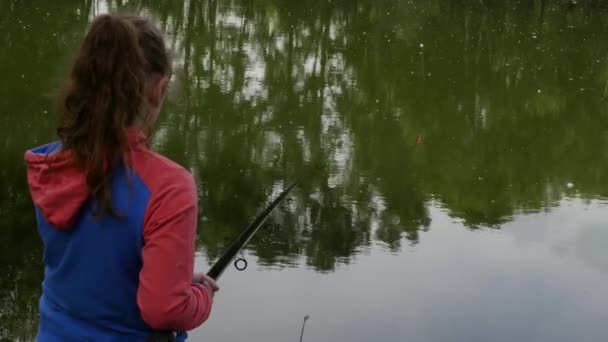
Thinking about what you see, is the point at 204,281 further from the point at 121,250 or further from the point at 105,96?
the point at 105,96

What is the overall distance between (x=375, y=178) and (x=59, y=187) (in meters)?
4.85

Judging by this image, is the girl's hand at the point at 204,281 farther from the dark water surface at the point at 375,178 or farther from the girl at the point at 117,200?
the dark water surface at the point at 375,178

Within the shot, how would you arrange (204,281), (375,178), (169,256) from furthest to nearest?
1. (375,178)
2. (204,281)
3. (169,256)

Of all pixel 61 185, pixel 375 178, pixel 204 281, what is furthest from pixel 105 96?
pixel 375 178

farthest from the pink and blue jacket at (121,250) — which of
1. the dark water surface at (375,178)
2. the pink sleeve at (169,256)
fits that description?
the dark water surface at (375,178)

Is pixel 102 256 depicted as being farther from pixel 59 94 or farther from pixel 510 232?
pixel 510 232

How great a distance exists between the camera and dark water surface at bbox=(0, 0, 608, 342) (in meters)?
4.05

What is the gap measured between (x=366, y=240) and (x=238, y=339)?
1.36m

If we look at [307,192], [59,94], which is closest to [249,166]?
[307,192]

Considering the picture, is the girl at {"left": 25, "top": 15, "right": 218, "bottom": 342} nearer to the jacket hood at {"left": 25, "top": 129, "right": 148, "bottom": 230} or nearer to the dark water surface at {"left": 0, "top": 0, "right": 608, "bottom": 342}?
the jacket hood at {"left": 25, "top": 129, "right": 148, "bottom": 230}

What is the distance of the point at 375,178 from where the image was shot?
19.8 ft

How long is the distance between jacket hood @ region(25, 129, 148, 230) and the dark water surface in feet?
0.52

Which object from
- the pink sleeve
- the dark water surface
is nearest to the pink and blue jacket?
the pink sleeve

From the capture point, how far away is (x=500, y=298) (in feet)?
14.2
